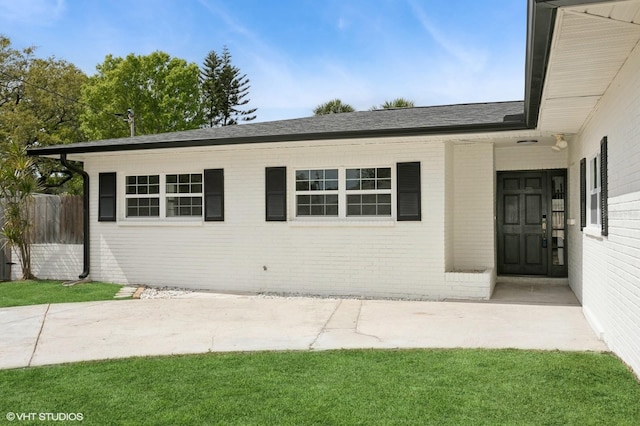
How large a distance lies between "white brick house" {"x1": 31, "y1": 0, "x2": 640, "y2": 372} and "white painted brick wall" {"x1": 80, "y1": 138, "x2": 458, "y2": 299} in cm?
2

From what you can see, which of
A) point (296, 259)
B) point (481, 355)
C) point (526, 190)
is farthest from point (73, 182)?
point (481, 355)

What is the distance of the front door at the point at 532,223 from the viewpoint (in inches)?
404

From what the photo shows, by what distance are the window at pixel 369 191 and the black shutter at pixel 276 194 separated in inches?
47.2

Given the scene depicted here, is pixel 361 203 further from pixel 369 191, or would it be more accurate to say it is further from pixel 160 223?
pixel 160 223

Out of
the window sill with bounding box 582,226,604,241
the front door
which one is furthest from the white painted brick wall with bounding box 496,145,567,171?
the window sill with bounding box 582,226,604,241

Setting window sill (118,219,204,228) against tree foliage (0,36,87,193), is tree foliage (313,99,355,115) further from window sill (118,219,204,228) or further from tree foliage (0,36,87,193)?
window sill (118,219,204,228)

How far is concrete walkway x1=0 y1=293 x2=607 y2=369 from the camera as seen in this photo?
5.55m

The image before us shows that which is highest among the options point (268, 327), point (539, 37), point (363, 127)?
point (363, 127)

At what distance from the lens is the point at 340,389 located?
13.4 feet

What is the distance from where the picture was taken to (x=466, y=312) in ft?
24.3

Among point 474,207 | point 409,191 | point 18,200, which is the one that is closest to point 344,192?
point 409,191

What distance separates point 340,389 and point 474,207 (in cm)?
651

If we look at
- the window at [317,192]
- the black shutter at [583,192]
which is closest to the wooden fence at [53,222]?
the window at [317,192]

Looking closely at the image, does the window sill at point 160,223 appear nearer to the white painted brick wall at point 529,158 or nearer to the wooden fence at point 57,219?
the wooden fence at point 57,219
